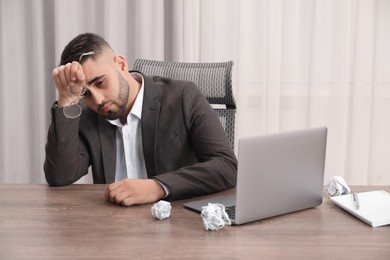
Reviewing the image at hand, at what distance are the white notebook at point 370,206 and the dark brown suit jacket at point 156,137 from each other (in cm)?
43

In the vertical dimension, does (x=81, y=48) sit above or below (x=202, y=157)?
above

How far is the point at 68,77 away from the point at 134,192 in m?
0.48

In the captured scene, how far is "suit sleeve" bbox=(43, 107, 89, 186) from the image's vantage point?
1810 millimetres

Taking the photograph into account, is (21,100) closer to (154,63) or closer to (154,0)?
(154,0)

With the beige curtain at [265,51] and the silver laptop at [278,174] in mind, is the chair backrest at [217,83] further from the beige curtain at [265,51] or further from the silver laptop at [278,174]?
the beige curtain at [265,51]

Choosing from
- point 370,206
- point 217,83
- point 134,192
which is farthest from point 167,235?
point 217,83

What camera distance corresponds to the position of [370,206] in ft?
4.90

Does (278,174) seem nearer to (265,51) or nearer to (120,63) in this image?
(120,63)

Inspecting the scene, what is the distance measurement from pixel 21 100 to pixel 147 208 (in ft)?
6.57

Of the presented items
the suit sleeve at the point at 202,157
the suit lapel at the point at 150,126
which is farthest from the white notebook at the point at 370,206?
the suit lapel at the point at 150,126

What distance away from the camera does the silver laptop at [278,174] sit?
A: 1.32 meters

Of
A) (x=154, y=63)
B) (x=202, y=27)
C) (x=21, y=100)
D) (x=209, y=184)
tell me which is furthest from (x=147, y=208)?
(x=21, y=100)

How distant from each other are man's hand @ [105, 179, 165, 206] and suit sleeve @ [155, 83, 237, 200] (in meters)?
0.04

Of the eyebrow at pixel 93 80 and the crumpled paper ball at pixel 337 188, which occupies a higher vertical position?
the eyebrow at pixel 93 80
